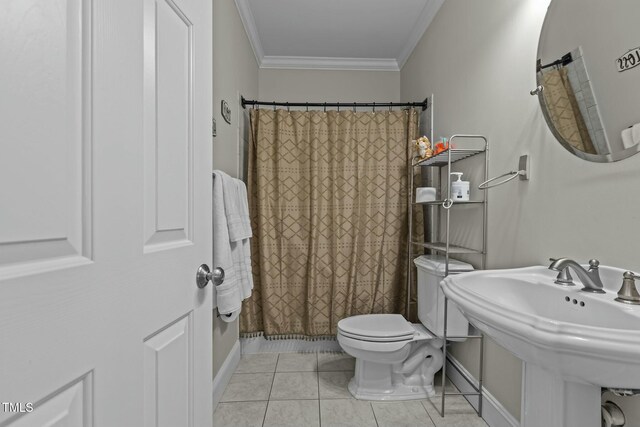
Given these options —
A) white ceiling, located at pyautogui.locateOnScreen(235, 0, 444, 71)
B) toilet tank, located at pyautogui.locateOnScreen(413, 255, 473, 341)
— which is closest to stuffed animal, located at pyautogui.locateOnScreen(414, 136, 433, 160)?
toilet tank, located at pyautogui.locateOnScreen(413, 255, 473, 341)

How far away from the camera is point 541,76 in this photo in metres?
1.24

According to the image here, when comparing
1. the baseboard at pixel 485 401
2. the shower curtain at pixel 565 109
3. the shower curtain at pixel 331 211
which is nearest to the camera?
the shower curtain at pixel 565 109

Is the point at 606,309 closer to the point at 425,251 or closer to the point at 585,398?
the point at 585,398

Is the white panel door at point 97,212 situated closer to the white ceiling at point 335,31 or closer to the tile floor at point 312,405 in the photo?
the tile floor at point 312,405

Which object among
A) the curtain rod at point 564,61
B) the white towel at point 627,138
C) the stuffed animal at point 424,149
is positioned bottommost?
the white towel at point 627,138

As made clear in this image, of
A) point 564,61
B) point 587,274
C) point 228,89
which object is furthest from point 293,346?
point 564,61

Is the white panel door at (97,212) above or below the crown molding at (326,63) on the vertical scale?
below

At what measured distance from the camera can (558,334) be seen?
61cm

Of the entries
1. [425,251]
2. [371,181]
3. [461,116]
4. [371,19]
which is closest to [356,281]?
[425,251]

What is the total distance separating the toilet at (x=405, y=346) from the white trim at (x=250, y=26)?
2.04 metres

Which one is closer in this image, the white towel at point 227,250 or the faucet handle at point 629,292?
the faucet handle at point 629,292

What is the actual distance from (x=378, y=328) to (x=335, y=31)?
2178mm

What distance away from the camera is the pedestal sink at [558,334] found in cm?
60

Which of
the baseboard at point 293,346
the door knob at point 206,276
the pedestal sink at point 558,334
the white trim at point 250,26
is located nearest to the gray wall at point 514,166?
the pedestal sink at point 558,334
